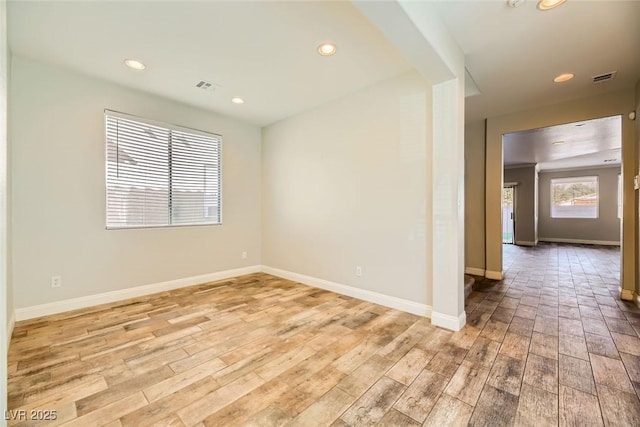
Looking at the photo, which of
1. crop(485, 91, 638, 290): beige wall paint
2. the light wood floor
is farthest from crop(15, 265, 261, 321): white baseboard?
crop(485, 91, 638, 290): beige wall paint

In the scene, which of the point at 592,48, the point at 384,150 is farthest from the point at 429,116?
the point at 592,48

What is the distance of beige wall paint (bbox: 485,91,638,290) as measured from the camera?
10.6ft

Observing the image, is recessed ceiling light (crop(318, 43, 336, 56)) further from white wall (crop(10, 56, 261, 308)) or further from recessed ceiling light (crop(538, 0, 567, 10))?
white wall (crop(10, 56, 261, 308))

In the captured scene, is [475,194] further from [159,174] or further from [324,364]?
[159,174]

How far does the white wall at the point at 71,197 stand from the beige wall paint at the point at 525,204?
9687 millimetres

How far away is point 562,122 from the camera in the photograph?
3.59m

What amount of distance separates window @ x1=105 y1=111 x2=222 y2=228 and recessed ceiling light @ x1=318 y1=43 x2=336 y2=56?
2.35 meters

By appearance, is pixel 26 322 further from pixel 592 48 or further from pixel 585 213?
pixel 585 213

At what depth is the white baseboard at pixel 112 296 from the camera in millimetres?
2705

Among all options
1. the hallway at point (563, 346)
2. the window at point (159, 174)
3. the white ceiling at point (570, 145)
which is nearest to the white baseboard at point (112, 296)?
the window at point (159, 174)

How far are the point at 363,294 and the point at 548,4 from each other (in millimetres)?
3065

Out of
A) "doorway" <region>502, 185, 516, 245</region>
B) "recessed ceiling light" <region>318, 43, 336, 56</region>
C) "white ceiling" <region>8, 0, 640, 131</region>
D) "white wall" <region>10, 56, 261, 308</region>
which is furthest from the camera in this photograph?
"doorway" <region>502, 185, 516, 245</region>

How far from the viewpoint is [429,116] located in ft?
8.84

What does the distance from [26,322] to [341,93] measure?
4194 mm
